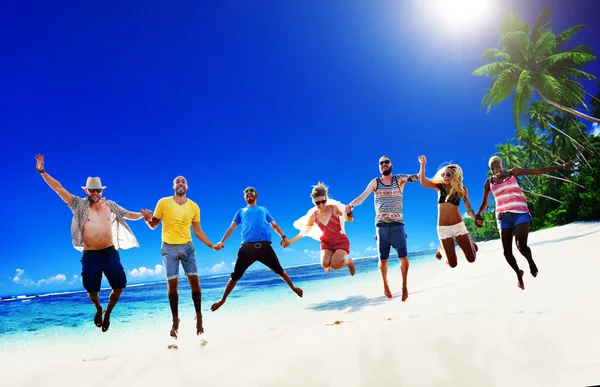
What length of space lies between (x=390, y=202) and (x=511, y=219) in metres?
1.89

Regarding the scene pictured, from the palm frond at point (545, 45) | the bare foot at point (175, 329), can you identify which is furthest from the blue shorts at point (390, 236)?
the palm frond at point (545, 45)

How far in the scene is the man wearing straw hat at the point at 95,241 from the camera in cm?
547

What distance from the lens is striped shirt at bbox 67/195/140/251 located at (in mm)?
5496

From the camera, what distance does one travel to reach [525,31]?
69.0ft

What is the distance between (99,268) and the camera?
5.52 meters

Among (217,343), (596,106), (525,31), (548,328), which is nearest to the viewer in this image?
(548,328)

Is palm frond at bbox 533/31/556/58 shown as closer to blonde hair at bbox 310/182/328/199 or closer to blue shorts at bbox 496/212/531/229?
blue shorts at bbox 496/212/531/229

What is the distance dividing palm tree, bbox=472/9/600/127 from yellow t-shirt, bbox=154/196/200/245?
12648mm

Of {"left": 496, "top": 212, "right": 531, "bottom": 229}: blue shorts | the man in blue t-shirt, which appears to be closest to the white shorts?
{"left": 496, "top": 212, "right": 531, "bottom": 229}: blue shorts

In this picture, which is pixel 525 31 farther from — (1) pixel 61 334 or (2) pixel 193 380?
(1) pixel 61 334

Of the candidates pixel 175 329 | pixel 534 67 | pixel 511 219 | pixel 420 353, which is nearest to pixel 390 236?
pixel 511 219

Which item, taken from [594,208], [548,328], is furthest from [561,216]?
[548,328]

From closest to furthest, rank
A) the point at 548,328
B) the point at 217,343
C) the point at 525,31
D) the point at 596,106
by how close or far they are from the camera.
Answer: the point at 548,328, the point at 217,343, the point at 525,31, the point at 596,106

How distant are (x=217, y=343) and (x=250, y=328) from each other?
4228mm
